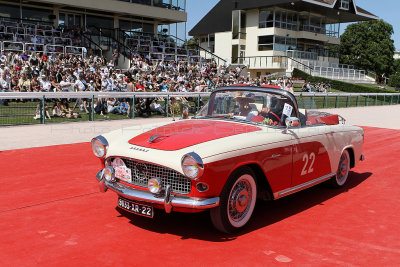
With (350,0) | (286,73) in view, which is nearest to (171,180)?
(286,73)

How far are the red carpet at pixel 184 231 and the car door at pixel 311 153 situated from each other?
1.54ft

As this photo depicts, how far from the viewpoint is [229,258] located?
13.1ft

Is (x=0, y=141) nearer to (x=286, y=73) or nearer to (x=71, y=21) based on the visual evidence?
(x=71, y=21)

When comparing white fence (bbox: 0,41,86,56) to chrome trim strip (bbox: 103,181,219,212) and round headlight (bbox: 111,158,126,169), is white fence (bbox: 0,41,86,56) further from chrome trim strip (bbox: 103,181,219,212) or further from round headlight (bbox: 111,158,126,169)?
chrome trim strip (bbox: 103,181,219,212)

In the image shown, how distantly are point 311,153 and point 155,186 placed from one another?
95.7 inches

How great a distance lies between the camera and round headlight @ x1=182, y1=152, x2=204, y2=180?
13.5 feet

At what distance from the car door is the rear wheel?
473mm

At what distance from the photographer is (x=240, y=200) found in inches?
183

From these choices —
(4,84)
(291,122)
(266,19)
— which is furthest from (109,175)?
(266,19)

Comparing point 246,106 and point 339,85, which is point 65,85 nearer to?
point 246,106

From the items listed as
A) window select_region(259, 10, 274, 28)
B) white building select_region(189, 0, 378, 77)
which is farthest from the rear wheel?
window select_region(259, 10, 274, 28)

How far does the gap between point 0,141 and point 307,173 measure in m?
8.02

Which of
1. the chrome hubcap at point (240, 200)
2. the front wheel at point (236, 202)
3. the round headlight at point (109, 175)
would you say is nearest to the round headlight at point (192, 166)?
the front wheel at point (236, 202)

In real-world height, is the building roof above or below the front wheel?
above
